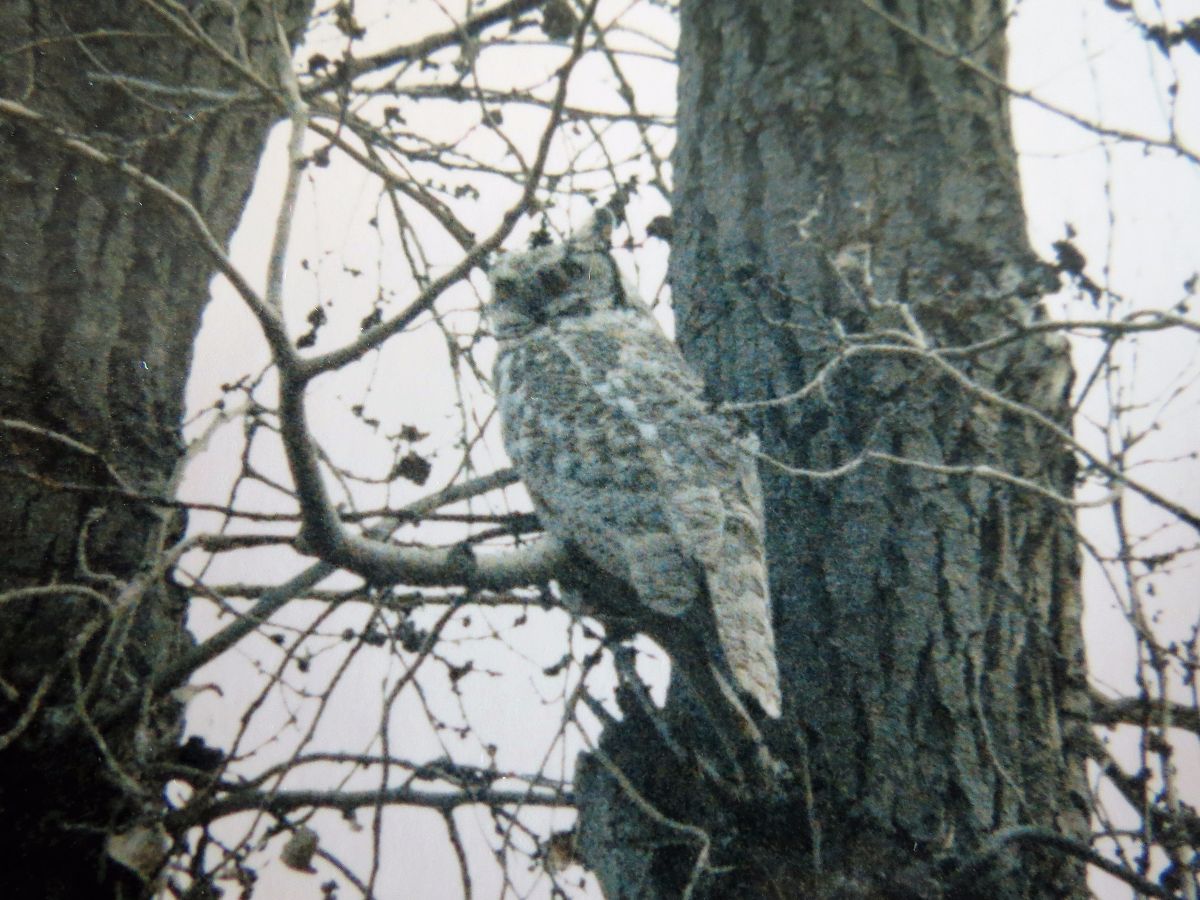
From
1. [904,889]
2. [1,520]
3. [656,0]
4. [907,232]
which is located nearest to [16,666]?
[1,520]

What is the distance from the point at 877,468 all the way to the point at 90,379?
221 cm

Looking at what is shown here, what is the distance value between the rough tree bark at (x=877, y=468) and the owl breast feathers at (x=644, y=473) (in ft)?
0.40

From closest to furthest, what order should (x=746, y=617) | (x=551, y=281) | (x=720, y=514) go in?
(x=746, y=617)
(x=720, y=514)
(x=551, y=281)

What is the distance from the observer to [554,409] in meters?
2.53

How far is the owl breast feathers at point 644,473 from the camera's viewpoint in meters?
1.93

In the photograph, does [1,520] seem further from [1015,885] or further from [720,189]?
[1015,885]

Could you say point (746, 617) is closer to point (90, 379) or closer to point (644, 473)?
point (644, 473)

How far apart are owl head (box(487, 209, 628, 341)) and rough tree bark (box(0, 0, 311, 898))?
3.33 ft

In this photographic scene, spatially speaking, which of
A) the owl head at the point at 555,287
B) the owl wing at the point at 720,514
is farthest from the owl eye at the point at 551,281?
the owl wing at the point at 720,514

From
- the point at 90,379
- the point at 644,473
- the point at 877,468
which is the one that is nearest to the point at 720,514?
the point at 644,473

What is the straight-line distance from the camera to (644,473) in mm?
2244

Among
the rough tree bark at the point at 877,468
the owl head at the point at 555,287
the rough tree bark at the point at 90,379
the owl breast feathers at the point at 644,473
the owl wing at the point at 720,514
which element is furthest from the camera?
the owl head at the point at 555,287

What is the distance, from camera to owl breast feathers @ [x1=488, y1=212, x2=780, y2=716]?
1.93 meters

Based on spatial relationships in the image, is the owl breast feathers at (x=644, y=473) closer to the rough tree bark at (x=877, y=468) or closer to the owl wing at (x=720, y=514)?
the owl wing at (x=720, y=514)
